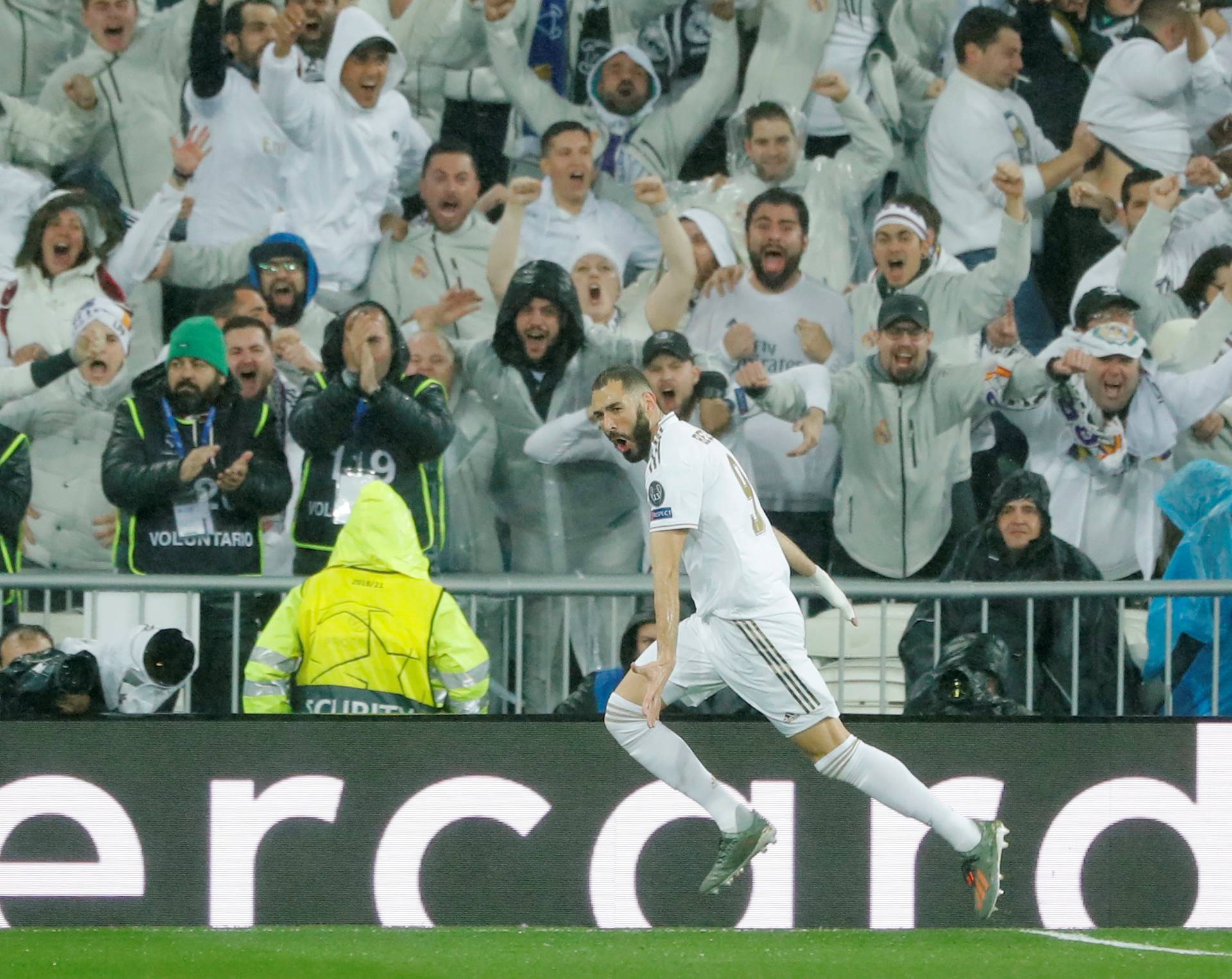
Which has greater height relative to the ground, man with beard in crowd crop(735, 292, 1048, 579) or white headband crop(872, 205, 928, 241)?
white headband crop(872, 205, 928, 241)

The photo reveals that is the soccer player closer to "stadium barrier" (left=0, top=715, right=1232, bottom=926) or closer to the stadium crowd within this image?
"stadium barrier" (left=0, top=715, right=1232, bottom=926)

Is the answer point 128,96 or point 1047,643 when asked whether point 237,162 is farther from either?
point 1047,643

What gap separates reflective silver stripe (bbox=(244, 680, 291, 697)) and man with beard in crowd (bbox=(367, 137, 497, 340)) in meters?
2.97

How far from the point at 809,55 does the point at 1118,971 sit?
547cm

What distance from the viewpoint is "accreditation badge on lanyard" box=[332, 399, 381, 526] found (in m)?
7.59

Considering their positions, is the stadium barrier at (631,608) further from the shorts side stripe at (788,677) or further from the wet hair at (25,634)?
the shorts side stripe at (788,677)

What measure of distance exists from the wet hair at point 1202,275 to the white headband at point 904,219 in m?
1.47

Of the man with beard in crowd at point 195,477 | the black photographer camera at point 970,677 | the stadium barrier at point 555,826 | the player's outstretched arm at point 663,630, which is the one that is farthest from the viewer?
the man with beard in crowd at point 195,477

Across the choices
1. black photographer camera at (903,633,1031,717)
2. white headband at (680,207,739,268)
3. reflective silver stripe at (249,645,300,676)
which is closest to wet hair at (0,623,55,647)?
reflective silver stripe at (249,645,300,676)

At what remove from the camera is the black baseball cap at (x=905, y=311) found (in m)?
8.12

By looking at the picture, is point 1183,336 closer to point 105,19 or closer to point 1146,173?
point 1146,173

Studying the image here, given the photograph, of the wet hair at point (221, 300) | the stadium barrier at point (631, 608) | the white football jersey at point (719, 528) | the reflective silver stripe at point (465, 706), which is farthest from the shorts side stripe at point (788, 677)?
the wet hair at point (221, 300)

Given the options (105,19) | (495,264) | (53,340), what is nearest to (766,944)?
(495,264)

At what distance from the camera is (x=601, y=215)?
891 centimetres
